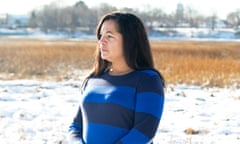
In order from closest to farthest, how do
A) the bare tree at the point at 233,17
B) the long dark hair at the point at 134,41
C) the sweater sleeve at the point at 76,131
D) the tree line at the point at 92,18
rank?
the long dark hair at the point at 134,41, the sweater sleeve at the point at 76,131, the tree line at the point at 92,18, the bare tree at the point at 233,17

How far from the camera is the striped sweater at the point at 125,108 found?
5.91 feet

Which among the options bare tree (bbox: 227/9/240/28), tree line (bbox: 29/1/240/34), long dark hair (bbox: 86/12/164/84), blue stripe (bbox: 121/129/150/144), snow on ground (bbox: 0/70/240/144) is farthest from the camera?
bare tree (bbox: 227/9/240/28)

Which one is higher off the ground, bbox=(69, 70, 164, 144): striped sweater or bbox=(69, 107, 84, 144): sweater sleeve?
bbox=(69, 70, 164, 144): striped sweater

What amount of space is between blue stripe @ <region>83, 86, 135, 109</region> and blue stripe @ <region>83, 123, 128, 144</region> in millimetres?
111

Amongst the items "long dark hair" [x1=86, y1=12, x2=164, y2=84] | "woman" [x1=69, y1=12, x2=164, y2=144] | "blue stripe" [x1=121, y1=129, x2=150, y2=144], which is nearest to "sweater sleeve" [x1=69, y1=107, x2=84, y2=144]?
"woman" [x1=69, y1=12, x2=164, y2=144]

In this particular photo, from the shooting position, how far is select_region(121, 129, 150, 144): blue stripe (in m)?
1.79

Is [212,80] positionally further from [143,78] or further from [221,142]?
[143,78]

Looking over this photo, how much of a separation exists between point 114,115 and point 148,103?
0.15 metres

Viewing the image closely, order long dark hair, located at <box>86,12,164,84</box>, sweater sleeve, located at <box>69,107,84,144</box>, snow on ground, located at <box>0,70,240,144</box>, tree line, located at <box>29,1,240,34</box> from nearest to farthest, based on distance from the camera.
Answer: long dark hair, located at <box>86,12,164,84</box>, sweater sleeve, located at <box>69,107,84,144</box>, snow on ground, located at <box>0,70,240,144</box>, tree line, located at <box>29,1,240,34</box>

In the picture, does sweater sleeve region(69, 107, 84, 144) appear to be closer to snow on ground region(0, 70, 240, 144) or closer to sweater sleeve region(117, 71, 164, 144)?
sweater sleeve region(117, 71, 164, 144)

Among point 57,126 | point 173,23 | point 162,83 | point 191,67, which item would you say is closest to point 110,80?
point 162,83

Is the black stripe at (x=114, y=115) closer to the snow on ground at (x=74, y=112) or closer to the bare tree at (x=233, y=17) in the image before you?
the snow on ground at (x=74, y=112)

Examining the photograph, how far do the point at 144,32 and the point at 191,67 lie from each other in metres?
10.7

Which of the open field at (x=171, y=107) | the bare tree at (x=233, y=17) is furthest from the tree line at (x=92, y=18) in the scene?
the open field at (x=171, y=107)
